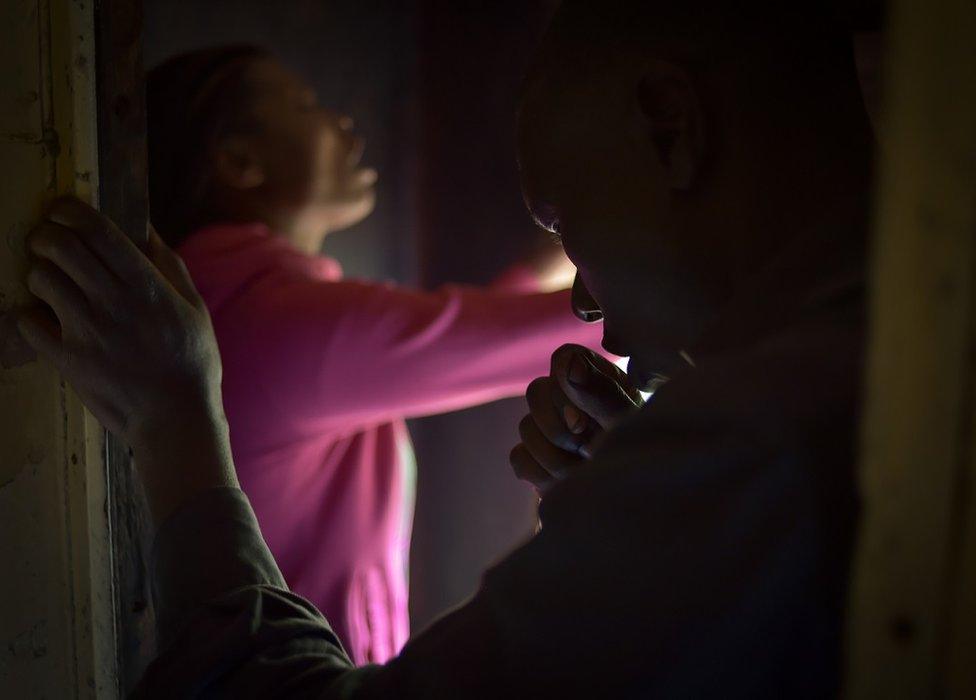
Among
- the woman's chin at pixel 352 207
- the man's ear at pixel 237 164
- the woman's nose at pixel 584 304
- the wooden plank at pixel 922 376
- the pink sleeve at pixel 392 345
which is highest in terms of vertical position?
the man's ear at pixel 237 164

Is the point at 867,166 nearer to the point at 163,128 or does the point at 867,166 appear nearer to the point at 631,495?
the point at 631,495

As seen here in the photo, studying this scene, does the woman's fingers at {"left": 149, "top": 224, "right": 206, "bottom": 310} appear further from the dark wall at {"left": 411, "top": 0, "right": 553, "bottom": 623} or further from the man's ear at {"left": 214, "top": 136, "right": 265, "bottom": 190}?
the dark wall at {"left": 411, "top": 0, "right": 553, "bottom": 623}

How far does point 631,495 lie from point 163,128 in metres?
0.92

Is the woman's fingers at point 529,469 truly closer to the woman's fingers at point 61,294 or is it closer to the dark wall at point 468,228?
the woman's fingers at point 61,294

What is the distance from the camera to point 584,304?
0.73 meters

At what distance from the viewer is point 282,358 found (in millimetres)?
1012

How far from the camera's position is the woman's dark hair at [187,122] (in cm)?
116

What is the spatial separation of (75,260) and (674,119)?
1.48 feet

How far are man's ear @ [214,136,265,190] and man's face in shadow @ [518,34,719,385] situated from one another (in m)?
0.67

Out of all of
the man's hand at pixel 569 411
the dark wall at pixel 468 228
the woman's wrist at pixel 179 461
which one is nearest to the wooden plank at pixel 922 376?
the man's hand at pixel 569 411

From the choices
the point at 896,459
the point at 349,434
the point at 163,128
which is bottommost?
the point at 896,459

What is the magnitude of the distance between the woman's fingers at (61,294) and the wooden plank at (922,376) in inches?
22.3

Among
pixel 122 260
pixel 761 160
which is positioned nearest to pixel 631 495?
pixel 761 160

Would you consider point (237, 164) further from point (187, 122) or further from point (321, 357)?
point (321, 357)
